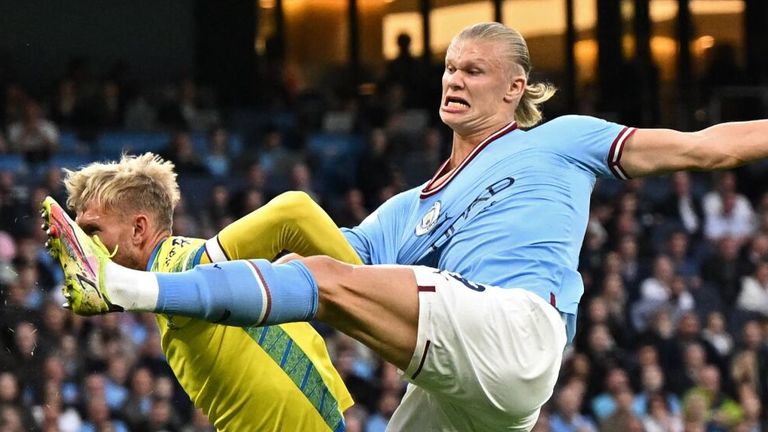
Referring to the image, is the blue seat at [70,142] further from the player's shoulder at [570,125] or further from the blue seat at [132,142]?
the player's shoulder at [570,125]

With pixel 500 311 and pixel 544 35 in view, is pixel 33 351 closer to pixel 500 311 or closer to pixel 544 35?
pixel 500 311

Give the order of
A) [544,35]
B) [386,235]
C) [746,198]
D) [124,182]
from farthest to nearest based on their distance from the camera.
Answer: [544,35] < [746,198] < [386,235] < [124,182]

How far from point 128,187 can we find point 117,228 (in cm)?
14

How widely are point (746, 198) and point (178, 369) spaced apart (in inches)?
429

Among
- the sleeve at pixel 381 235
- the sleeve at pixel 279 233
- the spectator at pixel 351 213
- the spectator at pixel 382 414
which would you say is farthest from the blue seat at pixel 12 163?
the sleeve at pixel 279 233

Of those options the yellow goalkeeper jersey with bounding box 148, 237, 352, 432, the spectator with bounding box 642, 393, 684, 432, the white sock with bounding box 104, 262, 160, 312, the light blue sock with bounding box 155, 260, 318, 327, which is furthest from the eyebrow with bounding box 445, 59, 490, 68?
the spectator with bounding box 642, 393, 684, 432

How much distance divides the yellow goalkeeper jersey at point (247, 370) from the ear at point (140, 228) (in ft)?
0.21

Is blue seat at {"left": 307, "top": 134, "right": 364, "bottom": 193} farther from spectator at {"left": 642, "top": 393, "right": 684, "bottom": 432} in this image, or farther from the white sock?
the white sock

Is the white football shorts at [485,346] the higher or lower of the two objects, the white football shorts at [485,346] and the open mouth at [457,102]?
the lower

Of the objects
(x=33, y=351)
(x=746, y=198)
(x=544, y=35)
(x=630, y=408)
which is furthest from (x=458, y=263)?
(x=544, y=35)

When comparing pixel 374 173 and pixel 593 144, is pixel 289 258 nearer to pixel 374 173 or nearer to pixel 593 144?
pixel 593 144

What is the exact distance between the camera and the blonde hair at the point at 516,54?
5.39 m

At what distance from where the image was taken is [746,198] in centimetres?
1538

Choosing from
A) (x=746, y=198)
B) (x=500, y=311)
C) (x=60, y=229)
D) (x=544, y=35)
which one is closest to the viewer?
(x=60, y=229)
